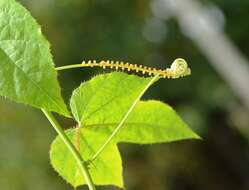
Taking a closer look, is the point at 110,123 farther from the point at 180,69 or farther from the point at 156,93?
the point at 156,93

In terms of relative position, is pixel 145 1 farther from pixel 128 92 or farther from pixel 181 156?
pixel 128 92

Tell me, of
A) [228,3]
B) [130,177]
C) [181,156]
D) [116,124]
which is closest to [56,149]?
[116,124]

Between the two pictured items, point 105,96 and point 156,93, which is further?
point 156,93

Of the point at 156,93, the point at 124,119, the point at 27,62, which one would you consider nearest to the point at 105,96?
the point at 124,119

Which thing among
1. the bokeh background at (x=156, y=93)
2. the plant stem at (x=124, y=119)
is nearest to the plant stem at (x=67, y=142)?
the plant stem at (x=124, y=119)

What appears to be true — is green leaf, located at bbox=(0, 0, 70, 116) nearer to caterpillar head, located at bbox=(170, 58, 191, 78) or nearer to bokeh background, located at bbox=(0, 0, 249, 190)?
caterpillar head, located at bbox=(170, 58, 191, 78)

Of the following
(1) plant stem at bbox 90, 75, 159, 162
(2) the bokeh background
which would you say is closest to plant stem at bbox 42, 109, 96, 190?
(1) plant stem at bbox 90, 75, 159, 162

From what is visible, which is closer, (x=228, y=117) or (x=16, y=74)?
(x=16, y=74)

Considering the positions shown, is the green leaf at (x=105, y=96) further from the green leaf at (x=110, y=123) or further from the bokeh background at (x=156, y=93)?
the bokeh background at (x=156, y=93)
